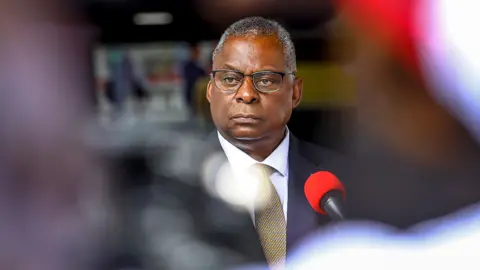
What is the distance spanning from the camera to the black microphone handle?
1.37m

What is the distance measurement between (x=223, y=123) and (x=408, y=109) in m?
0.45

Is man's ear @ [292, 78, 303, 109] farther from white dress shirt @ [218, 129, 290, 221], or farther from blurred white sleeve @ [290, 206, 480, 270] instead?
blurred white sleeve @ [290, 206, 480, 270]

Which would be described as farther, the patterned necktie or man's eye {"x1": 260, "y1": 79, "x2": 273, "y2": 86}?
the patterned necktie

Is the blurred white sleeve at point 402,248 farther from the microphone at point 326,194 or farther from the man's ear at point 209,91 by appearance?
the man's ear at point 209,91

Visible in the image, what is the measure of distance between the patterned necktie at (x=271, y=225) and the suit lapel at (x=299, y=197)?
0.03m

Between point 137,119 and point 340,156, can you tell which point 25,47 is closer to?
point 137,119

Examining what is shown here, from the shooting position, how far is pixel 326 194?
4.60 ft

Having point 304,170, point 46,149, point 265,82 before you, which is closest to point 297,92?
point 265,82

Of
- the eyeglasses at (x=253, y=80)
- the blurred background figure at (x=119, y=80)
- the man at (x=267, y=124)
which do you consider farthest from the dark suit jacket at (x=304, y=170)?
the blurred background figure at (x=119, y=80)

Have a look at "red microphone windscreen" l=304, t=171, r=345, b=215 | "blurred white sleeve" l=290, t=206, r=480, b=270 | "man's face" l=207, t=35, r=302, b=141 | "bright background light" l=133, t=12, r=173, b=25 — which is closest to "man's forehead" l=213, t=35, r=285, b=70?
"man's face" l=207, t=35, r=302, b=141

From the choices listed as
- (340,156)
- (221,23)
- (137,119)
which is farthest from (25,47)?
(340,156)

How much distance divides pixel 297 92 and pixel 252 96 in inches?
4.4

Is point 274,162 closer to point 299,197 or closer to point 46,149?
point 299,197

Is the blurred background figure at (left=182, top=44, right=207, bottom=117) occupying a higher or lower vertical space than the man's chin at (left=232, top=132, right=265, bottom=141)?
higher
